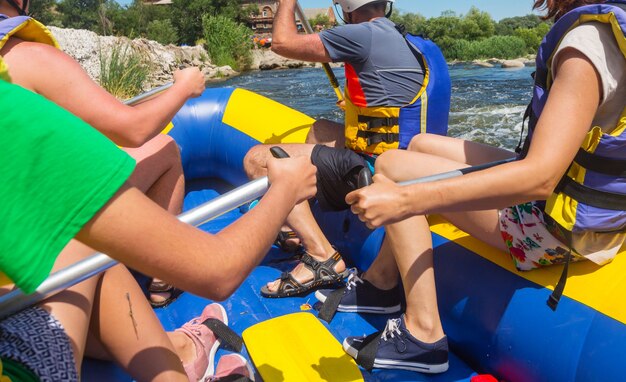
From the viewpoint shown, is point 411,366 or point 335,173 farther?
point 335,173

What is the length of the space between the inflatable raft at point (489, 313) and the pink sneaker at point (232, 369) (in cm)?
10

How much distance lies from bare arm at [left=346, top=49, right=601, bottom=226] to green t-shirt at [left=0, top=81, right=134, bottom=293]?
2.06ft

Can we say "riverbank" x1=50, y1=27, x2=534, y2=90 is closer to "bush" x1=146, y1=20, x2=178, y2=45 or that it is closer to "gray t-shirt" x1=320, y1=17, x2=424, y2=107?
"bush" x1=146, y1=20, x2=178, y2=45

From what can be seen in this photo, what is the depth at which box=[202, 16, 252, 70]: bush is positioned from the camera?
2802 centimetres

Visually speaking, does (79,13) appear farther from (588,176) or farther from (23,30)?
(588,176)

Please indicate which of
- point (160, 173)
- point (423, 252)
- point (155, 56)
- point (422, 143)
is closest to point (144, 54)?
point (155, 56)

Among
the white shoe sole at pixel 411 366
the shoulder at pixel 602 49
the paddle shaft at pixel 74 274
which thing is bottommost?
the white shoe sole at pixel 411 366

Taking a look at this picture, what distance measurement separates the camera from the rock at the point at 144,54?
15289 millimetres

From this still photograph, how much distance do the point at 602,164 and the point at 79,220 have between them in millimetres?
1199

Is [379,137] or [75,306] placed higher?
[379,137]

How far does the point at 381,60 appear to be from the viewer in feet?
6.97

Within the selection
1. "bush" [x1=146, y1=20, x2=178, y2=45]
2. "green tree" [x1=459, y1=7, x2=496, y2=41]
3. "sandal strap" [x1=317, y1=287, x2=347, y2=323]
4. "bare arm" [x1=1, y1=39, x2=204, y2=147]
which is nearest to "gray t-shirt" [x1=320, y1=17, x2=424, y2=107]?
"sandal strap" [x1=317, y1=287, x2=347, y2=323]

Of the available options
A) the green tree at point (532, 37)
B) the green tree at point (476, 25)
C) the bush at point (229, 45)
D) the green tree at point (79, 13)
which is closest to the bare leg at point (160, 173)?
the bush at point (229, 45)

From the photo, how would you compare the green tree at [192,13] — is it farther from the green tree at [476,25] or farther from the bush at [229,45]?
the green tree at [476,25]
